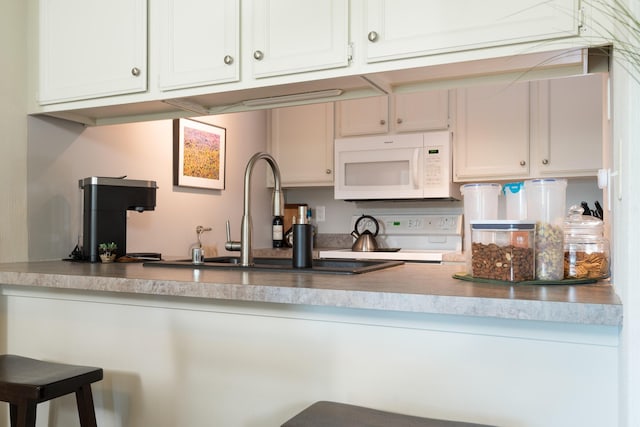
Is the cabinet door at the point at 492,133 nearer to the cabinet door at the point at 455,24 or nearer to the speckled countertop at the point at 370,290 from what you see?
the speckled countertop at the point at 370,290

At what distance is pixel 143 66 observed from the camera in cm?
201

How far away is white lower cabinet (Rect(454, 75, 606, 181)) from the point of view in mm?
3232

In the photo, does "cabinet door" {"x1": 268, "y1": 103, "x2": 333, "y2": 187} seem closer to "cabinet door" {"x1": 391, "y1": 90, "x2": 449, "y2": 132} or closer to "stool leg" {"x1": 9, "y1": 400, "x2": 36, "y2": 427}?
"cabinet door" {"x1": 391, "y1": 90, "x2": 449, "y2": 132}

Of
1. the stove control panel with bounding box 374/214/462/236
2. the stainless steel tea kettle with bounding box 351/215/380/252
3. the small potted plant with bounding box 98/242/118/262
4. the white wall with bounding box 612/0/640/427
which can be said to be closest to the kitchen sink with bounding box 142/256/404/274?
the small potted plant with bounding box 98/242/118/262

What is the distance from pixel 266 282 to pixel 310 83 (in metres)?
0.76

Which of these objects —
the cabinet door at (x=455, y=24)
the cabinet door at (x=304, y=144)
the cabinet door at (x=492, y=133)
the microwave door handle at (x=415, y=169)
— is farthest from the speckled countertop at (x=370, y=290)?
the cabinet door at (x=304, y=144)

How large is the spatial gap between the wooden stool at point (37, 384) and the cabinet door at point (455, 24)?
1.30 metres

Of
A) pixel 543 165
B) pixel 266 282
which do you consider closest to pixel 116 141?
pixel 266 282

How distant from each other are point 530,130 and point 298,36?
215cm

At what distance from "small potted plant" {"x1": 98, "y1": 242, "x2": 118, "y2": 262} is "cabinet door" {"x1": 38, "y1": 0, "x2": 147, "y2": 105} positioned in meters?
0.61

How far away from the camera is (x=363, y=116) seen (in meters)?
3.80

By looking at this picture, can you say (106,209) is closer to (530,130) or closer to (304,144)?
(304,144)

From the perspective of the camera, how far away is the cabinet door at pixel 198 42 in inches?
73.4

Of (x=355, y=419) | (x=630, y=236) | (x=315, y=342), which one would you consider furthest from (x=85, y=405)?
(x=630, y=236)
